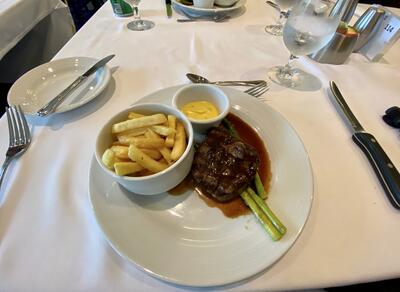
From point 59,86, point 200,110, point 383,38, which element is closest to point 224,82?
point 200,110

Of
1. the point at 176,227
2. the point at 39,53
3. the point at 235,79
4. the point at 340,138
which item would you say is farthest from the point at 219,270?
the point at 39,53

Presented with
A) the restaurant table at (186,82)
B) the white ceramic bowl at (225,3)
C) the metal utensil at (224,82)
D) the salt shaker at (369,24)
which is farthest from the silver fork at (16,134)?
the salt shaker at (369,24)

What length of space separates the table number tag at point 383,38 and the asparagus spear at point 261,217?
0.93 m

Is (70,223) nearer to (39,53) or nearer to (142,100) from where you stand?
(142,100)

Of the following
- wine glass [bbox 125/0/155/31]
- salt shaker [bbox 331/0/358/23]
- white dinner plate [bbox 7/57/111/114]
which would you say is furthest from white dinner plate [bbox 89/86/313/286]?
wine glass [bbox 125/0/155/31]

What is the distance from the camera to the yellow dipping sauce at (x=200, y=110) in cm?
73

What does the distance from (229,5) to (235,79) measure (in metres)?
0.61

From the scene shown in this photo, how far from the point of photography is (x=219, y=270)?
0.47 metres

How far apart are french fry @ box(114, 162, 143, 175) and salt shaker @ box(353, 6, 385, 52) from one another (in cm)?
109

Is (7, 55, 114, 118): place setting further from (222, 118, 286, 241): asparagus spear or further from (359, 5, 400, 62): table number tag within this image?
(359, 5, 400, 62): table number tag

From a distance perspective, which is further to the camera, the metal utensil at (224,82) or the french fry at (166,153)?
the metal utensil at (224,82)

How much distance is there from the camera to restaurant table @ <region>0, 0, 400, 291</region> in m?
0.49

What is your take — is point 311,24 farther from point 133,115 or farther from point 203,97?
point 133,115

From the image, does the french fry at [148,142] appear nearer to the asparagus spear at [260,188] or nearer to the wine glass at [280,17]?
the asparagus spear at [260,188]
